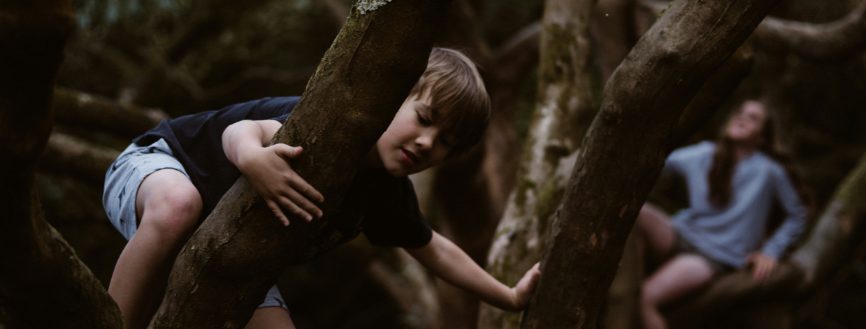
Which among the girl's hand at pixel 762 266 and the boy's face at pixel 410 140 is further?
the girl's hand at pixel 762 266

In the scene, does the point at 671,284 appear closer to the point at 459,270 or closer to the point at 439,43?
the point at 439,43

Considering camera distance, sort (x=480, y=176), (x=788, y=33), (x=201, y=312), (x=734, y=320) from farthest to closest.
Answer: (x=734, y=320), (x=480, y=176), (x=788, y=33), (x=201, y=312)

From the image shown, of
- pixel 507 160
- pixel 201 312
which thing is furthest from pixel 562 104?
pixel 507 160

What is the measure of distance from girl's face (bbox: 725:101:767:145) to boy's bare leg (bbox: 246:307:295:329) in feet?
10.2

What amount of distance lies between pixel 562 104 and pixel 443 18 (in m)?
1.79

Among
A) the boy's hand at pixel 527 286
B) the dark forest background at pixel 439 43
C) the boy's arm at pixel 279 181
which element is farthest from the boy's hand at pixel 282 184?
the dark forest background at pixel 439 43

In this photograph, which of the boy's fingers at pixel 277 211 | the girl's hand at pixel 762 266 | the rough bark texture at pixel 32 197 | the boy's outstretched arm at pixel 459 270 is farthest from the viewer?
the girl's hand at pixel 762 266

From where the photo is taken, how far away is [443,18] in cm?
137

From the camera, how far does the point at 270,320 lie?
2086 millimetres

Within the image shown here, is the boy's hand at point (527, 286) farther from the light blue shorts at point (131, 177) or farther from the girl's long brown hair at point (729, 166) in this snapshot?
the girl's long brown hair at point (729, 166)

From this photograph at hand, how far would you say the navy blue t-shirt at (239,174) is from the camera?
185cm

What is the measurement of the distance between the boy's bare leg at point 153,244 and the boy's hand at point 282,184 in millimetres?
283

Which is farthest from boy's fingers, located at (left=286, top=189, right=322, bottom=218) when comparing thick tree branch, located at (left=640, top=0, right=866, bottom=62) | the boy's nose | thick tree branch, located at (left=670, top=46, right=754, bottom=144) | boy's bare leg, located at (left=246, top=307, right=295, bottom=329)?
thick tree branch, located at (left=640, top=0, right=866, bottom=62)

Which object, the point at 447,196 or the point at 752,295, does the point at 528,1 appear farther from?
the point at 752,295
